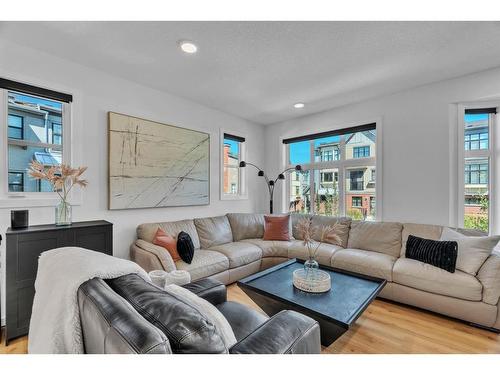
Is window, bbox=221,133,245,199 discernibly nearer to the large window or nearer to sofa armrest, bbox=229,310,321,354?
the large window

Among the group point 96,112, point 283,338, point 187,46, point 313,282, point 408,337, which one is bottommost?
point 408,337

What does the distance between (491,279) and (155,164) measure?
3607 millimetres

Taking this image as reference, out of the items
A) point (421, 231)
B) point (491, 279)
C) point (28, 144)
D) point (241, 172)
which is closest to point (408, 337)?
point (491, 279)

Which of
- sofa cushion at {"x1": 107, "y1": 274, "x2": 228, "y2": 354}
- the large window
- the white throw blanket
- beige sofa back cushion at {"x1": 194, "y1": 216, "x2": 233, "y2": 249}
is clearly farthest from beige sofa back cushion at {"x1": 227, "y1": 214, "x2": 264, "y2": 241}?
sofa cushion at {"x1": 107, "y1": 274, "x2": 228, "y2": 354}

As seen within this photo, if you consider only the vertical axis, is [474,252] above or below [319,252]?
above

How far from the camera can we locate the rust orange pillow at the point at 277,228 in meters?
3.54

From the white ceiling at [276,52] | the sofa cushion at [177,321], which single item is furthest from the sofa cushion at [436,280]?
the sofa cushion at [177,321]

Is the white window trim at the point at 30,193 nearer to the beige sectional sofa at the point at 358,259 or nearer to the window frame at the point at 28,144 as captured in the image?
the window frame at the point at 28,144

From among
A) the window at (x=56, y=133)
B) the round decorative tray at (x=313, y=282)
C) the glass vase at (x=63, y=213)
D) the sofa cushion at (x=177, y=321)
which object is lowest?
the round decorative tray at (x=313, y=282)

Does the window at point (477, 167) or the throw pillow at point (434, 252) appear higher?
the window at point (477, 167)

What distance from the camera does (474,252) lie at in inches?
86.0

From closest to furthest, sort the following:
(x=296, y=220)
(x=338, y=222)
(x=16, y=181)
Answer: (x=16, y=181)
(x=338, y=222)
(x=296, y=220)

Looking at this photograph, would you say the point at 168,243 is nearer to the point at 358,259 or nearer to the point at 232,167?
the point at 232,167

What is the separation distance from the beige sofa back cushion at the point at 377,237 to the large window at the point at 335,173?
15.8 inches
